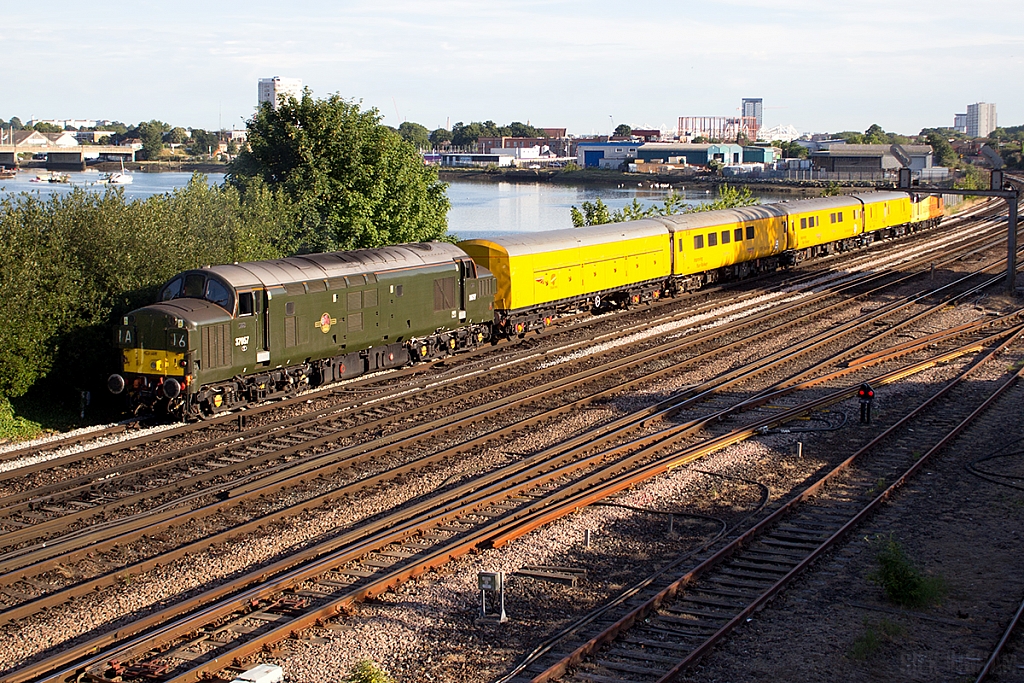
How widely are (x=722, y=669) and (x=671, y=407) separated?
489 inches

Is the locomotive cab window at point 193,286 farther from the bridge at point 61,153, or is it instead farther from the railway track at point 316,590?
the bridge at point 61,153

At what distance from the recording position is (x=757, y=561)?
49.6ft

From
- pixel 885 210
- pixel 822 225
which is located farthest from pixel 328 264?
pixel 885 210

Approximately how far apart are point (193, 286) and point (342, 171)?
1811cm

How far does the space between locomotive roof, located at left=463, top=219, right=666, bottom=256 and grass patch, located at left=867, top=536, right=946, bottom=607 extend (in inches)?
771

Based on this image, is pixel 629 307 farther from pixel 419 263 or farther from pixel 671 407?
pixel 671 407

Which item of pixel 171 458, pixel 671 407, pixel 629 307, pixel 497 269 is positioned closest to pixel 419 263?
pixel 497 269

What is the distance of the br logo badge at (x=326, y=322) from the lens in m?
24.7

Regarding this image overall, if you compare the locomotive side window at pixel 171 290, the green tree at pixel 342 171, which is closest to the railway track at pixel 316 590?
the locomotive side window at pixel 171 290

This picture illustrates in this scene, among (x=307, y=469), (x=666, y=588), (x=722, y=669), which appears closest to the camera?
(x=722, y=669)

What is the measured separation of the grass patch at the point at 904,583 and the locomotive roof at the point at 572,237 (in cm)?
1957

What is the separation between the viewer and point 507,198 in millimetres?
144000

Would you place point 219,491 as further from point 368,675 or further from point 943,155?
point 943,155

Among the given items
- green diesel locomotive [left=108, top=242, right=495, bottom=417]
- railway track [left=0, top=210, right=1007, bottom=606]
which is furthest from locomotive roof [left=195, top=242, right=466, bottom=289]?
railway track [left=0, top=210, right=1007, bottom=606]
